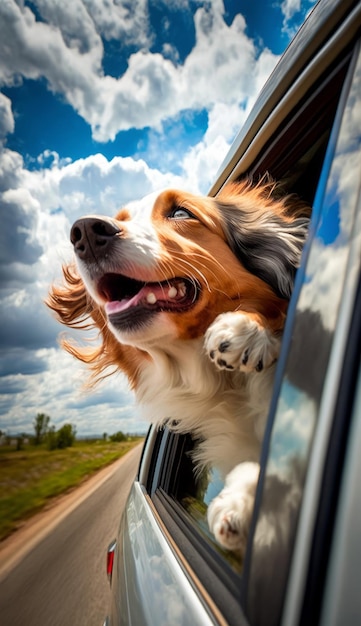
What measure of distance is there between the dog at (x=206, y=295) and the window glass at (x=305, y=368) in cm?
59

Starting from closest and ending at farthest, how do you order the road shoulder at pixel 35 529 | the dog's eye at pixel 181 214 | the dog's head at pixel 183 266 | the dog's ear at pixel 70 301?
the dog's head at pixel 183 266
the dog's eye at pixel 181 214
the dog's ear at pixel 70 301
the road shoulder at pixel 35 529

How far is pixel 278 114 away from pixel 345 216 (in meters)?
0.90

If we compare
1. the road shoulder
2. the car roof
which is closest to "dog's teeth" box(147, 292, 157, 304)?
the car roof

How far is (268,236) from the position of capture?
1.82 m

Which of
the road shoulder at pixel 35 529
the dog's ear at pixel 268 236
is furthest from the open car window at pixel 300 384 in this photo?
the road shoulder at pixel 35 529

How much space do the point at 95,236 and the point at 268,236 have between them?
0.68 m

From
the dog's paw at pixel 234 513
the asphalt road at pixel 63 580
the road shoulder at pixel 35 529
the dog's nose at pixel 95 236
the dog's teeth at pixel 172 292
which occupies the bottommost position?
the road shoulder at pixel 35 529

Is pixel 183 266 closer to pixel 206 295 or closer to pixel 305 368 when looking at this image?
pixel 206 295

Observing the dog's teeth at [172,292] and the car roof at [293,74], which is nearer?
the car roof at [293,74]

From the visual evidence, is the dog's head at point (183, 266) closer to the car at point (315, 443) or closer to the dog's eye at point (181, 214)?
the dog's eye at point (181, 214)

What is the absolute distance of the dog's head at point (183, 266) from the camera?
165cm

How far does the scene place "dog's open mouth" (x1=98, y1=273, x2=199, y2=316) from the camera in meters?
1.68

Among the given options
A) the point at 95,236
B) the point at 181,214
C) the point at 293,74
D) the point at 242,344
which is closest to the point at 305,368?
the point at 242,344

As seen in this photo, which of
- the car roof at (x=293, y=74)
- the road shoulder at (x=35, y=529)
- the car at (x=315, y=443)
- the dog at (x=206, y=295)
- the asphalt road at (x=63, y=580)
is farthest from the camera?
the road shoulder at (x=35, y=529)
